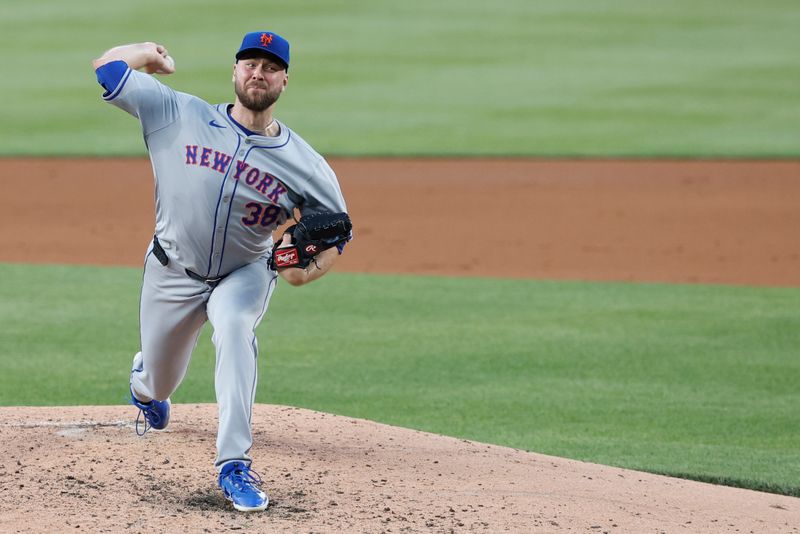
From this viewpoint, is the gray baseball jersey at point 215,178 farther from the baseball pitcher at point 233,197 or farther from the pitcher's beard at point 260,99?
the pitcher's beard at point 260,99

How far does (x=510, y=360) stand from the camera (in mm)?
8219

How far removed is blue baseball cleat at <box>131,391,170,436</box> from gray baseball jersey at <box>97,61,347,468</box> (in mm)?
564

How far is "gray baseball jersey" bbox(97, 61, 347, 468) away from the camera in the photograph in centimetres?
521

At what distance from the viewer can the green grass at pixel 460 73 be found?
18.3 meters

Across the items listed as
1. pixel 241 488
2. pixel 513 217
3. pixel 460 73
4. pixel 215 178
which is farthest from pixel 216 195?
pixel 460 73

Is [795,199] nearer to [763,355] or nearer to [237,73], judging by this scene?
[763,355]

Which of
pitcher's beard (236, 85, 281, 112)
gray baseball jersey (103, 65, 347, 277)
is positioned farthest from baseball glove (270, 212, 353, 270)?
pitcher's beard (236, 85, 281, 112)

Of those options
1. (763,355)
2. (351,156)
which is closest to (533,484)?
(763,355)

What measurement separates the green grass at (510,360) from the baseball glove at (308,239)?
196cm

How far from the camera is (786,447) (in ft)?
21.8

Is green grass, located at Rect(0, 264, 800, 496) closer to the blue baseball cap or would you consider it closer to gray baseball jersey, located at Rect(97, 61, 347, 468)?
gray baseball jersey, located at Rect(97, 61, 347, 468)

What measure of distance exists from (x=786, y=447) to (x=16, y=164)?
12.1 m

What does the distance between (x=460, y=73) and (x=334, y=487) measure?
1891cm

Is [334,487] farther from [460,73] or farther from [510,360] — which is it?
[460,73]
